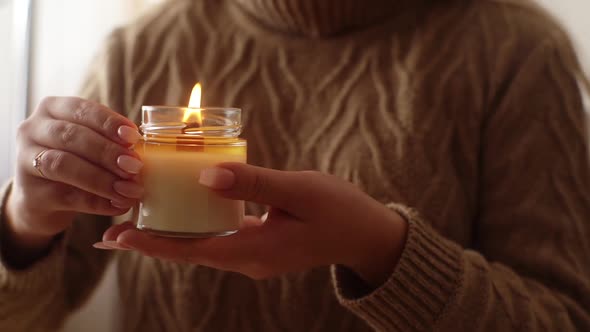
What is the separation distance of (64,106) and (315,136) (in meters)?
0.43

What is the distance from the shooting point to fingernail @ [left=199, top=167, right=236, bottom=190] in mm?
→ 495

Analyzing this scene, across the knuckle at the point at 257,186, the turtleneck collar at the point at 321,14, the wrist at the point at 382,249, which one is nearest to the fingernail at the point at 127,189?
the knuckle at the point at 257,186

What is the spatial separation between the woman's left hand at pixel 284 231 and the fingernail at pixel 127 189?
0.13 ft

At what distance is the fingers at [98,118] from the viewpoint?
531mm

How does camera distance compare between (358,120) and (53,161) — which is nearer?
(53,161)

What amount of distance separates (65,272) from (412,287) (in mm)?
602

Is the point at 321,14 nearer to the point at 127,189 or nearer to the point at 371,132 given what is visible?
the point at 371,132

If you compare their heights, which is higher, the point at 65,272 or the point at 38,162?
the point at 38,162

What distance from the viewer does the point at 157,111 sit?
54cm

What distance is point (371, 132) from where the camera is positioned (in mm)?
874

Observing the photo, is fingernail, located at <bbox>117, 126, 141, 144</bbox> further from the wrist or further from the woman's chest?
the woman's chest

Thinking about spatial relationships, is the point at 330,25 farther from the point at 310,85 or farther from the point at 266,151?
the point at 266,151

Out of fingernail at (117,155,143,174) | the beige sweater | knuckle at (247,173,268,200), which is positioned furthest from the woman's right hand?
the beige sweater

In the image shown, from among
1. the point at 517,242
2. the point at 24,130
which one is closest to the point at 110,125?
the point at 24,130
